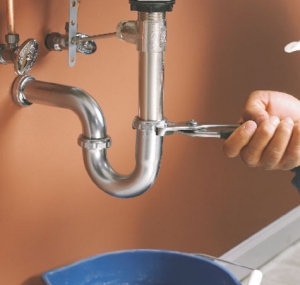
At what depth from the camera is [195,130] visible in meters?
0.73

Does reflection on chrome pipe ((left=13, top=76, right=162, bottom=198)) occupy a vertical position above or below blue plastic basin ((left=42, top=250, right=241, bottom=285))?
above

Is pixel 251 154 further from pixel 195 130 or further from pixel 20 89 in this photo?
pixel 20 89

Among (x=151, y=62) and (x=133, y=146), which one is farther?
(x=133, y=146)

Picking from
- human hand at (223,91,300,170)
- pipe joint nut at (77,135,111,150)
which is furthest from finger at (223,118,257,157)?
pipe joint nut at (77,135,111,150)

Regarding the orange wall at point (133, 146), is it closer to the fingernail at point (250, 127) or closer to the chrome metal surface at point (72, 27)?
the chrome metal surface at point (72, 27)

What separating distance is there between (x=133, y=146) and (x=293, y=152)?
0.42m

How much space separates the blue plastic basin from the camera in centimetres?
102

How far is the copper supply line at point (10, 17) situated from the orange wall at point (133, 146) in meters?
0.05

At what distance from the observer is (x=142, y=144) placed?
75cm

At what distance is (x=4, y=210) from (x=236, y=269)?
0.72m

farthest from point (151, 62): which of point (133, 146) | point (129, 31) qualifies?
point (133, 146)

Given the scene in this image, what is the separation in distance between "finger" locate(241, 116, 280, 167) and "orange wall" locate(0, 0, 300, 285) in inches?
13.4

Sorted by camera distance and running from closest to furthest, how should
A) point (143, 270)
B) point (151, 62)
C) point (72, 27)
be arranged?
point (151, 62) → point (72, 27) → point (143, 270)

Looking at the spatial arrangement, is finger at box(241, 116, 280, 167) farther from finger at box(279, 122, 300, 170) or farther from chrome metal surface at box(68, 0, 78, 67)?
chrome metal surface at box(68, 0, 78, 67)
